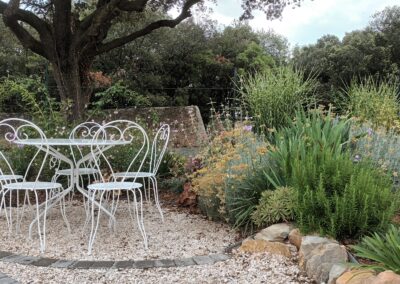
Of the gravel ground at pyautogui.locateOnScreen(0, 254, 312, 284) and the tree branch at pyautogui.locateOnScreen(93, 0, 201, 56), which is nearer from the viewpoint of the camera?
the gravel ground at pyautogui.locateOnScreen(0, 254, 312, 284)

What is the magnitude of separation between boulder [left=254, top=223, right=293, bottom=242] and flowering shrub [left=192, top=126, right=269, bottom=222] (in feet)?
1.88

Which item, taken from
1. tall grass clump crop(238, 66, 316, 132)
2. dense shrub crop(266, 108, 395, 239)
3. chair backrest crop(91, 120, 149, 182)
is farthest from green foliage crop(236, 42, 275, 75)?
dense shrub crop(266, 108, 395, 239)

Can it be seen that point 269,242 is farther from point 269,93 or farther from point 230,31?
point 230,31

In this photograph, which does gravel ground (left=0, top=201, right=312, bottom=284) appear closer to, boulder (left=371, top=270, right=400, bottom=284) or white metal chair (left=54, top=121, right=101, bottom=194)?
white metal chair (left=54, top=121, right=101, bottom=194)

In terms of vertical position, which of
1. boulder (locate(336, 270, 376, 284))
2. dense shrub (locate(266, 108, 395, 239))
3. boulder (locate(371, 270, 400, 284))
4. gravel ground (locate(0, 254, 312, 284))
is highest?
dense shrub (locate(266, 108, 395, 239))

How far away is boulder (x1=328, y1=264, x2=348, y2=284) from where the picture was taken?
2.58m

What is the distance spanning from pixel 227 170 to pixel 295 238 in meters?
0.98

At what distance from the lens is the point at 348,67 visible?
1739 centimetres

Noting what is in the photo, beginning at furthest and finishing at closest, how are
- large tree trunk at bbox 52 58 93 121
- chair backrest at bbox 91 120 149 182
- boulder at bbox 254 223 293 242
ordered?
large tree trunk at bbox 52 58 93 121, chair backrest at bbox 91 120 149 182, boulder at bbox 254 223 293 242

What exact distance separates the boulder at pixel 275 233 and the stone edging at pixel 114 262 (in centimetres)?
31

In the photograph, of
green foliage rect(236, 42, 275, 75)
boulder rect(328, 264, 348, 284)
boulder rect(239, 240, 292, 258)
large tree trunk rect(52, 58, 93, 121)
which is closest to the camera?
boulder rect(328, 264, 348, 284)

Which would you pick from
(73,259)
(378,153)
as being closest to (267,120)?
(378,153)

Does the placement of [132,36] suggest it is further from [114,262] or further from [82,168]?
[114,262]

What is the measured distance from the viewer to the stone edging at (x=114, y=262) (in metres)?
3.11
